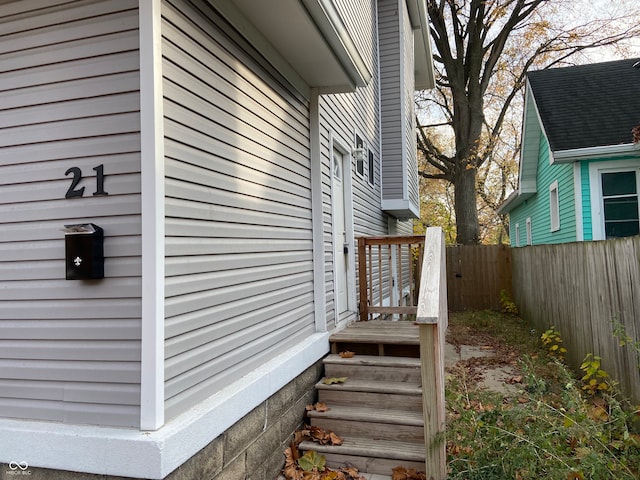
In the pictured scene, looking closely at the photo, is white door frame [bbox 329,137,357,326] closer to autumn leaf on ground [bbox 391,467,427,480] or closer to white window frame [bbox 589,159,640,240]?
autumn leaf on ground [bbox 391,467,427,480]

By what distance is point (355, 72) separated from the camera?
13.0 ft

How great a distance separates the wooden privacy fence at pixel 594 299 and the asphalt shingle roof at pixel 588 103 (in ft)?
8.82

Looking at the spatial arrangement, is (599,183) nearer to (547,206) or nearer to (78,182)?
(547,206)

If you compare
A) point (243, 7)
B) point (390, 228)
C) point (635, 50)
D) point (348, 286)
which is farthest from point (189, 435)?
point (635, 50)

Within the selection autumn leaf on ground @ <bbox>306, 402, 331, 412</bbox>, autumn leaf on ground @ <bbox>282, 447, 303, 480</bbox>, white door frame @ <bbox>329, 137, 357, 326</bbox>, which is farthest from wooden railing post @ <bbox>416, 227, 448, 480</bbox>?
white door frame @ <bbox>329, 137, 357, 326</bbox>

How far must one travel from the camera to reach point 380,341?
4.07m

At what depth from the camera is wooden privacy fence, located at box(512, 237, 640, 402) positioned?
12.2 feet

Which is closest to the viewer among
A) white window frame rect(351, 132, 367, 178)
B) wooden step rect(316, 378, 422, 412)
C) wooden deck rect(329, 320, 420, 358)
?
wooden step rect(316, 378, 422, 412)

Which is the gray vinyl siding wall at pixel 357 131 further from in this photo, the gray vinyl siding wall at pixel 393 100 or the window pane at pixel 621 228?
the window pane at pixel 621 228

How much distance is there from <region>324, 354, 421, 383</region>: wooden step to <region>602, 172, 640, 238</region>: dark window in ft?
21.5

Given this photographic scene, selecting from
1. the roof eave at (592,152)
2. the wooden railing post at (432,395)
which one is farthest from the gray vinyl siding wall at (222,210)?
the roof eave at (592,152)

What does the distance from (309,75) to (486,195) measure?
26.1 meters

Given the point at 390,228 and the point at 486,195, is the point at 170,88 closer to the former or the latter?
the point at 390,228

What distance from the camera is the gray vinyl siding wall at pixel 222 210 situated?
2.17 meters
